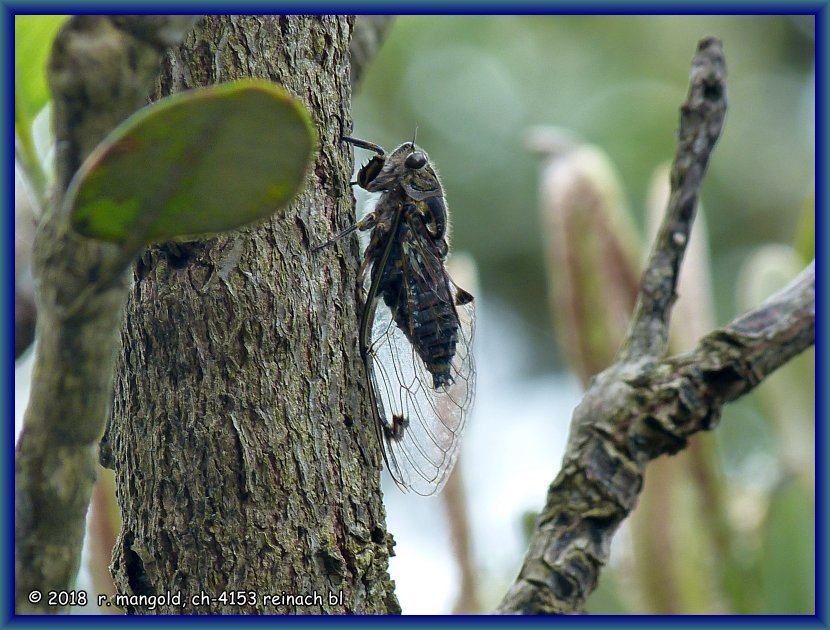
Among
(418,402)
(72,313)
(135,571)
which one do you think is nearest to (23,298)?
(135,571)

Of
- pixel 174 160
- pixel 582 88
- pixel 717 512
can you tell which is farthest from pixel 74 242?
pixel 582 88

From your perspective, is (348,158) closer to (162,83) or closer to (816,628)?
(162,83)

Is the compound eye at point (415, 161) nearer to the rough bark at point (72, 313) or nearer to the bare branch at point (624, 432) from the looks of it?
the bare branch at point (624, 432)

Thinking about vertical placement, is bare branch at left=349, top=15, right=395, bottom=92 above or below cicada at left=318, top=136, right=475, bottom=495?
above

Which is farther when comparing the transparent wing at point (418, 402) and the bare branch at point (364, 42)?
the bare branch at point (364, 42)

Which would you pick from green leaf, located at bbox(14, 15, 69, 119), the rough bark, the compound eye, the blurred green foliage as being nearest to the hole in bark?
the rough bark

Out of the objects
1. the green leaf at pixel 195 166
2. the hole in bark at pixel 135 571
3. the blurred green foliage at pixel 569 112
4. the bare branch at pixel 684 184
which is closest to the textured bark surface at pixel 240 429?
the hole in bark at pixel 135 571

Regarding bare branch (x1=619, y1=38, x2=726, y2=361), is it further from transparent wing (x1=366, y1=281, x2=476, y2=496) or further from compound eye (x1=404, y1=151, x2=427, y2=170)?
compound eye (x1=404, y1=151, x2=427, y2=170)

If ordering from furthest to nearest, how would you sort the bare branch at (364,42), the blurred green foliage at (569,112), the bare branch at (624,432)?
the blurred green foliage at (569,112) < the bare branch at (364,42) < the bare branch at (624,432)
